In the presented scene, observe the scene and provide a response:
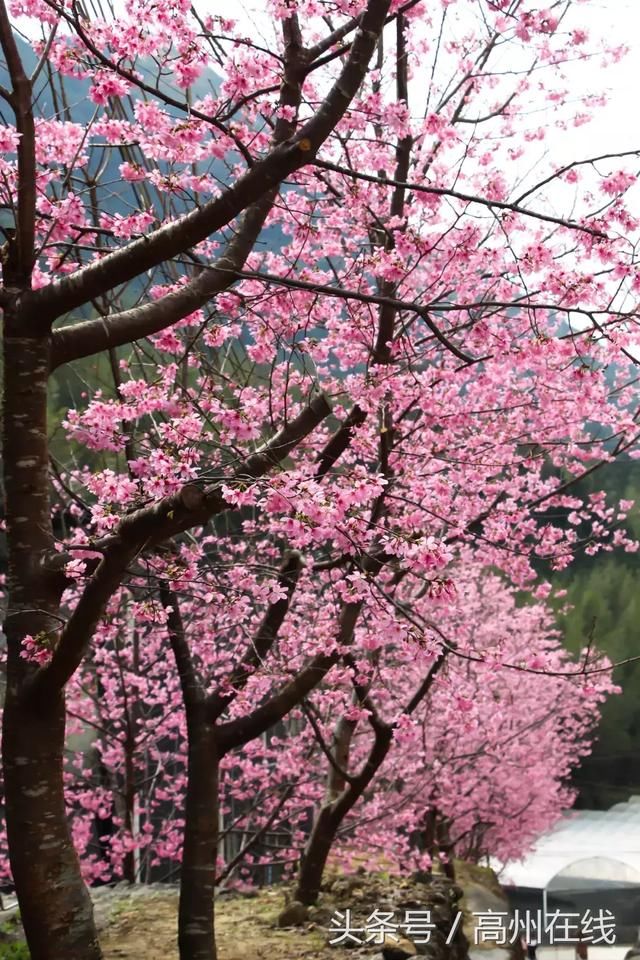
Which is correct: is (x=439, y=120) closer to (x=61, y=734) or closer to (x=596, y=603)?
(x=61, y=734)

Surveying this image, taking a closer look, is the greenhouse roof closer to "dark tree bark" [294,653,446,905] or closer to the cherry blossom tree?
"dark tree bark" [294,653,446,905]

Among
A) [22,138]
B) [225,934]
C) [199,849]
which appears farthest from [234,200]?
Result: [225,934]

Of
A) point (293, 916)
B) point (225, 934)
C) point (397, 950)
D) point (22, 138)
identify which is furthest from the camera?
point (293, 916)

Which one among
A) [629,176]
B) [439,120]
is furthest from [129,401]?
[629,176]

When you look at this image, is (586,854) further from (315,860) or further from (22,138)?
(22,138)

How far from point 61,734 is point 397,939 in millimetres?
3850

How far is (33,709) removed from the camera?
369 cm

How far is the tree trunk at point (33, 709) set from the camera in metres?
3.64

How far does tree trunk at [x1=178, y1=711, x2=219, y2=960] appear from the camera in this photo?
5363mm

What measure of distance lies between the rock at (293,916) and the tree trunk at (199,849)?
1.47 m

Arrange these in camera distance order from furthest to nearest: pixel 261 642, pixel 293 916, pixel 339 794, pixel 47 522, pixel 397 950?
pixel 339 794
pixel 293 916
pixel 397 950
pixel 261 642
pixel 47 522

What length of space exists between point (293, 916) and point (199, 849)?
1721 mm

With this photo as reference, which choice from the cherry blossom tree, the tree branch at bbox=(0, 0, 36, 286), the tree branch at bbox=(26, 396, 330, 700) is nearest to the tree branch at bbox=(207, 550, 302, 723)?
the cherry blossom tree

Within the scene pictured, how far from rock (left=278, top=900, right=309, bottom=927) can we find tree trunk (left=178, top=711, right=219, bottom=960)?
4.81 feet
